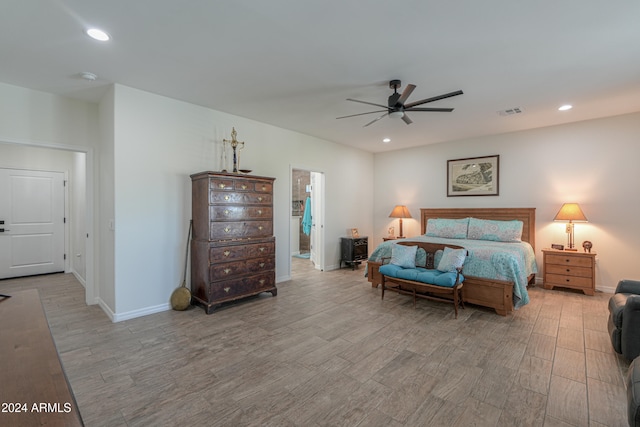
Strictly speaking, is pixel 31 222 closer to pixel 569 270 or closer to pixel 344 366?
pixel 344 366

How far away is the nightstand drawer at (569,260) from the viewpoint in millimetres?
4418

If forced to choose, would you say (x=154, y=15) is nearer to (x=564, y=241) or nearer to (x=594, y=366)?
(x=594, y=366)

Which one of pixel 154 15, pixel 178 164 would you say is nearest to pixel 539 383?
pixel 154 15

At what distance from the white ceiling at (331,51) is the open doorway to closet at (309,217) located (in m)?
2.39

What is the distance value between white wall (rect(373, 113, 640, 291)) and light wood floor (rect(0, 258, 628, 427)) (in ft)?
4.48

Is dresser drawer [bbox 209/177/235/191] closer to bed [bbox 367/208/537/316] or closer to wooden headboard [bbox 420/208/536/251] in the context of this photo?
bed [bbox 367/208/537/316]

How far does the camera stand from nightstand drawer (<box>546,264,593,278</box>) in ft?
14.4

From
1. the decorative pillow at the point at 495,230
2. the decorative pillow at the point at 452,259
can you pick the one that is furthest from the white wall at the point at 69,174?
the decorative pillow at the point at 495,230

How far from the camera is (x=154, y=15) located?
221 cm

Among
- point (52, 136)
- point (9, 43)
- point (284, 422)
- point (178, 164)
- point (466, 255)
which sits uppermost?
point (9, 43)

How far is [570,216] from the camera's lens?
4.54 metres

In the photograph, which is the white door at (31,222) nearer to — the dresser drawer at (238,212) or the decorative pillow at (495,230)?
the dresser drawer at (238,212)

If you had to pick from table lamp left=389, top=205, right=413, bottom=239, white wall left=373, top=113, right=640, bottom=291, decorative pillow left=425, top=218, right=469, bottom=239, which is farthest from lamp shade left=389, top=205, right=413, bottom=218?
decorative pillow left=425, top=218, right=469, bottom=239

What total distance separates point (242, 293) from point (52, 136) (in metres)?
3.02
